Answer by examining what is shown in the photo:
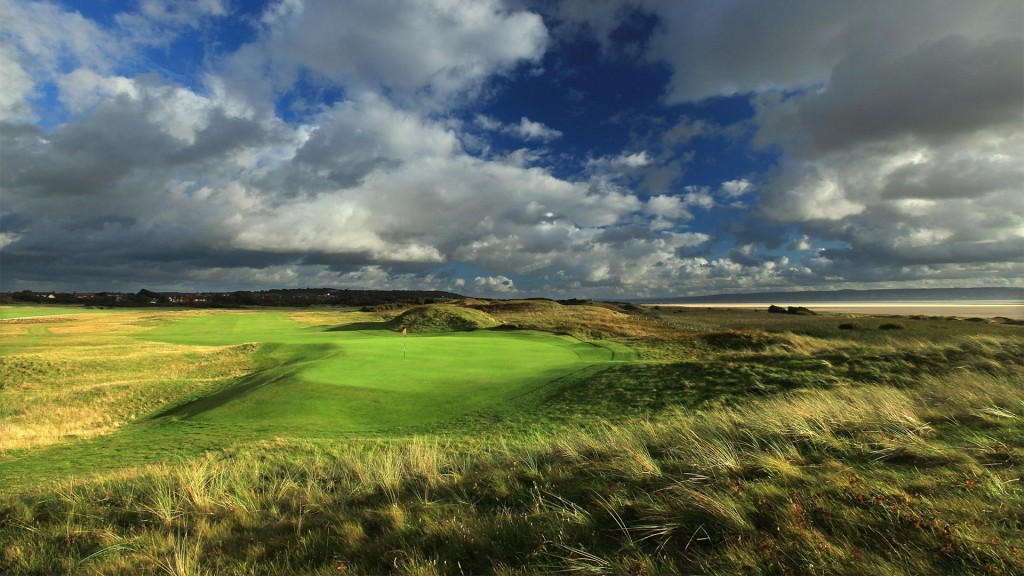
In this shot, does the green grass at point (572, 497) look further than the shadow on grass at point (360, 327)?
No

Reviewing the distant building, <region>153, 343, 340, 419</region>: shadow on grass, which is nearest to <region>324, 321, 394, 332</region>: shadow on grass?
<region>153, 343, 340, 419</region>: shadow on grass

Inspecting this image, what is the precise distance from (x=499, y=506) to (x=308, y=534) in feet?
6.58

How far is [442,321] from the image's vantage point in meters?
50.2

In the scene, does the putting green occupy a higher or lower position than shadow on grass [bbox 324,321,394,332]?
higher

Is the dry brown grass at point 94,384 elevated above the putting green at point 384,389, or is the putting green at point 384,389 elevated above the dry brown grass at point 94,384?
the putting green at point 384,389

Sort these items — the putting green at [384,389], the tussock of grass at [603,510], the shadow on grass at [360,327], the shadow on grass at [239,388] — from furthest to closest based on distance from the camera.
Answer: the shadow on grass at [360,327], the shadow on grass at [239,388], the putting green at [384,389], the tussock of grass at [603,510]

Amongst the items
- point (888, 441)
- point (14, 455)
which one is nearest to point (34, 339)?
point (14, 455)

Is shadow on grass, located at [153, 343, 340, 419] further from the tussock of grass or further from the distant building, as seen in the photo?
the distant building

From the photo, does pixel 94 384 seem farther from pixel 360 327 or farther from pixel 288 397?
pixel 360 327

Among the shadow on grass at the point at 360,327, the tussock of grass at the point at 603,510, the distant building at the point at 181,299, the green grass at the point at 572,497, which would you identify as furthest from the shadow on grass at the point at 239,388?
the distant building at the point at 181,299

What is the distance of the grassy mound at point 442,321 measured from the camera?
4856cm

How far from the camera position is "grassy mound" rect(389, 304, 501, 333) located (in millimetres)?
48562

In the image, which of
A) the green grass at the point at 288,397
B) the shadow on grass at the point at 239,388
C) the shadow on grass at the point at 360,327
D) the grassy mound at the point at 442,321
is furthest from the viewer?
the shadow on grass at the point at 360,327

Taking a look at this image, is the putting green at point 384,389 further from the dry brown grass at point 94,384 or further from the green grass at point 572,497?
the dry brown grass at point 94,384
